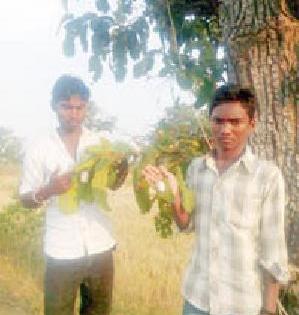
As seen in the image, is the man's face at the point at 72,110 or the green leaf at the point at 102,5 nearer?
the man's face at the point at 72,110

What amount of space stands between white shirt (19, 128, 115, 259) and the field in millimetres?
1432

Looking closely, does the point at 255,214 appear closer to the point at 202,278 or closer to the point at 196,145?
the point at 202,278

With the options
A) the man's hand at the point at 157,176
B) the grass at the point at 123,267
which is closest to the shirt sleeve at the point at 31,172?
the man's hand at the point at 157,176

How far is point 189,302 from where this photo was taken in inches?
113

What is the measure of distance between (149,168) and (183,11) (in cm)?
203

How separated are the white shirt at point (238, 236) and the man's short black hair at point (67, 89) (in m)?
1.09

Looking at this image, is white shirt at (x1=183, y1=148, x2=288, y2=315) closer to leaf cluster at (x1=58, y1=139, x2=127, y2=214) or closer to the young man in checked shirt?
the young man in checked shirt

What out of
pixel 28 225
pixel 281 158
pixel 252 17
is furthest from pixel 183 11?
pixel 28 225

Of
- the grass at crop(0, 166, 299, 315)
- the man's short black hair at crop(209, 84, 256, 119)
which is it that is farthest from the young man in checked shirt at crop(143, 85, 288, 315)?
the grass at crop(0, 166, 299, 315)

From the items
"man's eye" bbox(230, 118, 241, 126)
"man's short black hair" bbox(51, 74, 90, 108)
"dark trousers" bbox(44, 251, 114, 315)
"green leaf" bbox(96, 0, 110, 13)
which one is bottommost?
"dark trousers" bbox(44, 251, 114, 315)

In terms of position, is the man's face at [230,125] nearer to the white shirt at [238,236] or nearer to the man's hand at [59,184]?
the white shirt at [238,236]

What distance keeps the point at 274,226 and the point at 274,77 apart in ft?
3.99

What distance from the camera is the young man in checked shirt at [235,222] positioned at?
2.70 meters

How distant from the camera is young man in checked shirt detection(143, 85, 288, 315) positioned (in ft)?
8.84
